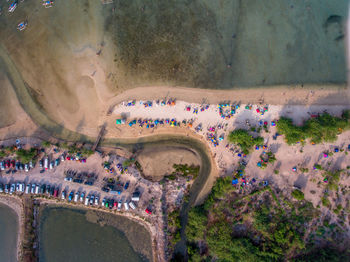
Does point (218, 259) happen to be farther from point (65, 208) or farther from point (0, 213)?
point (0, 213)

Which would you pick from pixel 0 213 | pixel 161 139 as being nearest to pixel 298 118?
pixel 161 139

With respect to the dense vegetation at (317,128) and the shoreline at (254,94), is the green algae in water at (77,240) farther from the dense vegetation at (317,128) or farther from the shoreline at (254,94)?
the dense vegetation at (317,128)

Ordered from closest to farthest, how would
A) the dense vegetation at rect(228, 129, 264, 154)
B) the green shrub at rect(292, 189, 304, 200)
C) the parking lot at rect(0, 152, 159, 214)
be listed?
the green shrub at rect(292, 189, 304, 200)
the dense vegetation at rect(228, 129, 264, 154)
the parking lot at rect(0, 152, 159, 214)

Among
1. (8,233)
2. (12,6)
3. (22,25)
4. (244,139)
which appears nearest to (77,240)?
(8,233)

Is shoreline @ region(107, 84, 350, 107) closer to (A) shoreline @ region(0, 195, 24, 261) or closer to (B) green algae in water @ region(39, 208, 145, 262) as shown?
(B) green algae in water @ region(39, 208, 145, 262)

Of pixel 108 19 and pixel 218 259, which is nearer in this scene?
pixel 218 259

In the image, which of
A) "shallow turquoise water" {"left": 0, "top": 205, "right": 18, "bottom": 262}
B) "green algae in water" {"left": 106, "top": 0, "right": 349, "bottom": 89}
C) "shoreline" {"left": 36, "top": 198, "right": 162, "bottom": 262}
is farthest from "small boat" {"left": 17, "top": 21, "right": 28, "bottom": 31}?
"shallow turquoise water" {"left": 0, "top": 205, "right": 18, "bottom": 262}

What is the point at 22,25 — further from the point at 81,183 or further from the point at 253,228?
the point at 253,228
